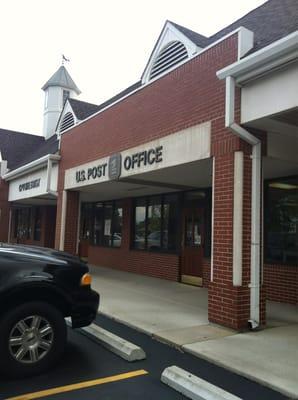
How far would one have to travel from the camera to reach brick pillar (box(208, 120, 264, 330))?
6.49m

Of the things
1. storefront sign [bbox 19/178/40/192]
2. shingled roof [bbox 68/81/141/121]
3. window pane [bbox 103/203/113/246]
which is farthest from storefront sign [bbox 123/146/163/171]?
storefront sign [bbox 19/178/40/192]

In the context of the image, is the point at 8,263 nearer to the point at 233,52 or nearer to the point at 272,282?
the point at 233,52

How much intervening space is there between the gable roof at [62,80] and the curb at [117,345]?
21593mm

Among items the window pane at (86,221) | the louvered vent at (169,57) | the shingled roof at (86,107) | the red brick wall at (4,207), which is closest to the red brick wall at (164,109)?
the louvered vent at (169,57)

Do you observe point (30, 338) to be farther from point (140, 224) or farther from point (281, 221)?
point (140, 224)

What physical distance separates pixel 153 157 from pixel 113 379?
525cm

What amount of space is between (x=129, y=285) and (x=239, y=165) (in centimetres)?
586

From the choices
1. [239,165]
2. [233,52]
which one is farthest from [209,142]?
[233,52]

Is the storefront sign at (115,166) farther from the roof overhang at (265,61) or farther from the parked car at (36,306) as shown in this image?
the parked car at (36,306)

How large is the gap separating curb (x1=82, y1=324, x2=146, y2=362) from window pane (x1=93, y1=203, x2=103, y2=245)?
1082 centimetres

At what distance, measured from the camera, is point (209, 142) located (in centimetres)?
734

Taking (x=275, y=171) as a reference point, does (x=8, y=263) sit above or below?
below

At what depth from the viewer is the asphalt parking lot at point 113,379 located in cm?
406

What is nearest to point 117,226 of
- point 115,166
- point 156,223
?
point 156,223
